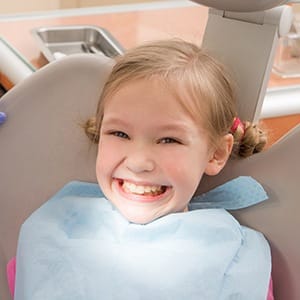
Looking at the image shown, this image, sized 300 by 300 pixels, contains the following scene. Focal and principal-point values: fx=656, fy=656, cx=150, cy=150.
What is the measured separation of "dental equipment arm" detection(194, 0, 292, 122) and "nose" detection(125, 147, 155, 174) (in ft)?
0.72

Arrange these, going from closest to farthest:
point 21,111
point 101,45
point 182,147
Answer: point 182,147 < point 21,111 < point 101,45

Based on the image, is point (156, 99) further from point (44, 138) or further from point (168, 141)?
point (44, 138)

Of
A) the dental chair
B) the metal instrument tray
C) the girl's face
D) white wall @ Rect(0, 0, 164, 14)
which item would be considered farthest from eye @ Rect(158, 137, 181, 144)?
white wall @ Rect(0, 0, 164, 14)

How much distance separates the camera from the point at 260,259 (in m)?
1.00

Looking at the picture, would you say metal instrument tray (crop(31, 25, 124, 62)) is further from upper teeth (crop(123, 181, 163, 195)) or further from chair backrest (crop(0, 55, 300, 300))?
upper teeth (crop(123, 181, 163, 195))

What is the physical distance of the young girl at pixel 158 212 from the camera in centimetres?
96

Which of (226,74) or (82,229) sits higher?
(226,74)

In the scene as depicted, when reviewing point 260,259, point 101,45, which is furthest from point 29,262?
point 101,45

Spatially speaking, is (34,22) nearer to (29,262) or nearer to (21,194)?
(21,194)

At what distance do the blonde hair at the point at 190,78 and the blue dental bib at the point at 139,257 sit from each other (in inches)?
5.8

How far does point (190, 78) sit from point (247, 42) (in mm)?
145

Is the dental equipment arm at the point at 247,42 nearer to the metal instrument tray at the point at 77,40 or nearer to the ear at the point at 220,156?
the ear at the point at 220,156

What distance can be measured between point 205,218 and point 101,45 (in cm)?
92

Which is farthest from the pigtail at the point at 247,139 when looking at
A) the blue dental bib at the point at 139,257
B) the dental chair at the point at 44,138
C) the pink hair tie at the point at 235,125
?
the dental chair at the point at 44,138
